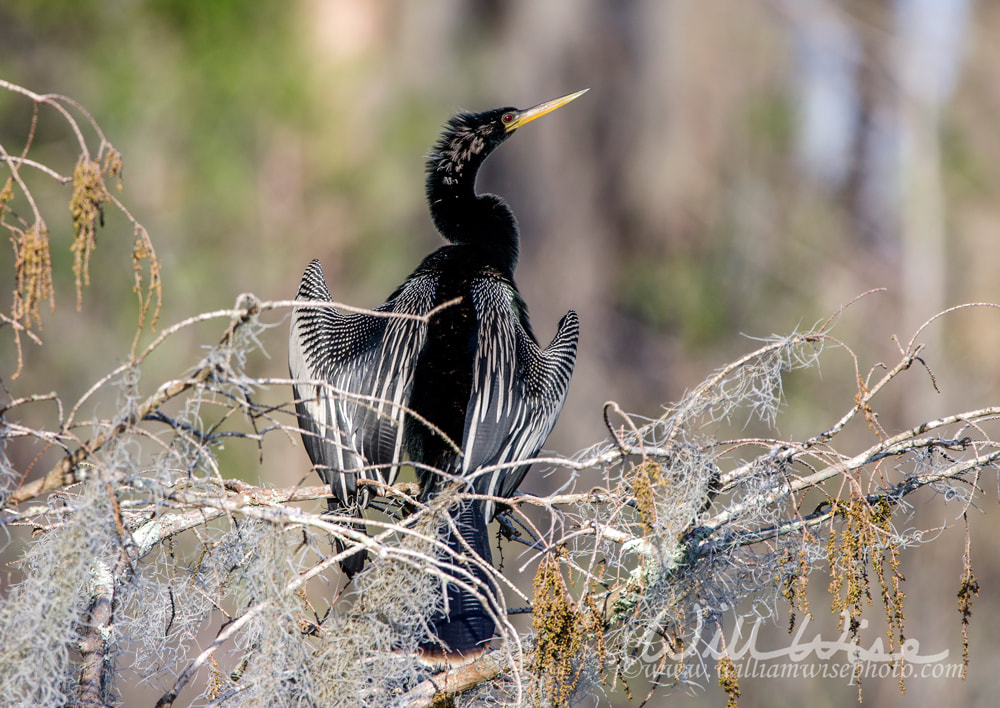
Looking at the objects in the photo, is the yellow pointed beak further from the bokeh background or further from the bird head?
the bokeh background

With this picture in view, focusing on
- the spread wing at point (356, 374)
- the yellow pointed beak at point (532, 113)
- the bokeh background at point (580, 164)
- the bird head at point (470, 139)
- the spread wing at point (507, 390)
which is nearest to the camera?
the spread wing at point (356, 374)

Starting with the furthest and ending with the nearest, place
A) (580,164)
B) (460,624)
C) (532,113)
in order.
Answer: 1. (580,164)
2. (532,113)
3. (460,624)

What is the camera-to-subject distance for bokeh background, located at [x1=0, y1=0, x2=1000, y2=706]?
10.1m

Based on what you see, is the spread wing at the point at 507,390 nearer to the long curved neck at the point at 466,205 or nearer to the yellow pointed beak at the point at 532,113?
the long curved neck at the point at 466,205

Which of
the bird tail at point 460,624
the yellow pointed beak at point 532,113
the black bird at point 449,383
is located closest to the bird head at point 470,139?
the yellow pointed beak at point 532,113

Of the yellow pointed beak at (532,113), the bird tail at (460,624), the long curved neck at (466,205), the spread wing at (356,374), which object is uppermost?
the yellow pointed beak at (532,113)

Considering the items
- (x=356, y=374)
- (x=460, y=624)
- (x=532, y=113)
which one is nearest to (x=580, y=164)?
(x=532, y=113)

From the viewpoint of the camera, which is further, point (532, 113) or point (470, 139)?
point (532, 113)

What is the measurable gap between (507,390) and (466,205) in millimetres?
1121

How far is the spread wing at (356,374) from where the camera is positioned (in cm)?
251

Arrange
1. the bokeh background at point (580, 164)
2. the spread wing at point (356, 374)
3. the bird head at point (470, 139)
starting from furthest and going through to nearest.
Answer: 1. the bokeh background at point (580, 164)
2. the bird head at point (470, 139)
3. the spread wing at point (356, 374)

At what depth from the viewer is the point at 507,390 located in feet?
9.28

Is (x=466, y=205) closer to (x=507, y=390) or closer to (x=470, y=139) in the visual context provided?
(x=470, y=139)

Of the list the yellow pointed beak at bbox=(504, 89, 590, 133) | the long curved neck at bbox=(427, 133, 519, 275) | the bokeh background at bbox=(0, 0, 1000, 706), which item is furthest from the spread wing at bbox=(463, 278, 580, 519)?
the bokeh background at bbox=(0, 0, 1000, 706)
